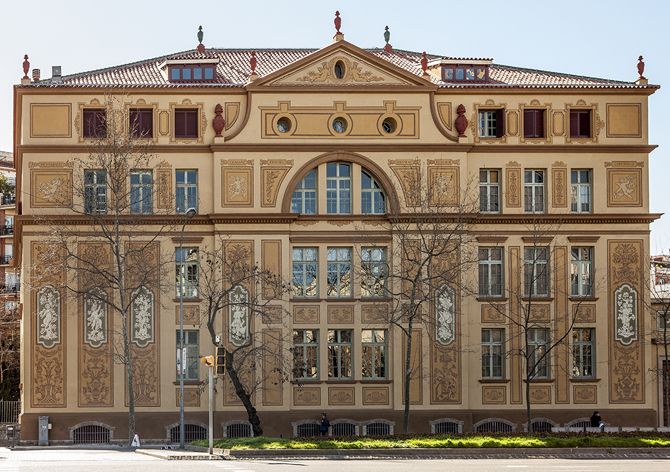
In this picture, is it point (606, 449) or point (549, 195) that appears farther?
point (549, 195)

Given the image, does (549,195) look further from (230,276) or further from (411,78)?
(230,276)

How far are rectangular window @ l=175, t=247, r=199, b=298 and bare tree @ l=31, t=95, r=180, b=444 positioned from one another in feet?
1.75

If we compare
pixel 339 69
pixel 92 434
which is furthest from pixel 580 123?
pixel 92 434

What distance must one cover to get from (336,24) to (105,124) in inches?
463

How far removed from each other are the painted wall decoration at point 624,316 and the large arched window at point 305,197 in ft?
48.2

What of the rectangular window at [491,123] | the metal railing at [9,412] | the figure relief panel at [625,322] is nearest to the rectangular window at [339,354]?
the rectangular window at [491,123]

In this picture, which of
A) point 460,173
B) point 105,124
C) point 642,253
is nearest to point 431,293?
point 460,173

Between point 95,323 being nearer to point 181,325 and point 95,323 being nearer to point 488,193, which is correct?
point 181,325

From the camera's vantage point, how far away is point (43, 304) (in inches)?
2901

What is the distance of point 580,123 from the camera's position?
7688cm

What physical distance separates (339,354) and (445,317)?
5139 millimetres

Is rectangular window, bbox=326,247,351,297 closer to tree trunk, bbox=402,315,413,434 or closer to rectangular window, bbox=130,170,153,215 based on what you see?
tree trunk, bbox=402,315,413,434

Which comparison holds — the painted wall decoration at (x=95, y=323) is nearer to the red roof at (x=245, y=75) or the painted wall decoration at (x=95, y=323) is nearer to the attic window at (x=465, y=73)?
the red roof at (x=245, y=75)

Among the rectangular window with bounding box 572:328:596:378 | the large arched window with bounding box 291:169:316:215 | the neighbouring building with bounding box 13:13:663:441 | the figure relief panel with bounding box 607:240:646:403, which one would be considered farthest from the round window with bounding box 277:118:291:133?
A: the rectangular window with bounding box 572:328:596:378
